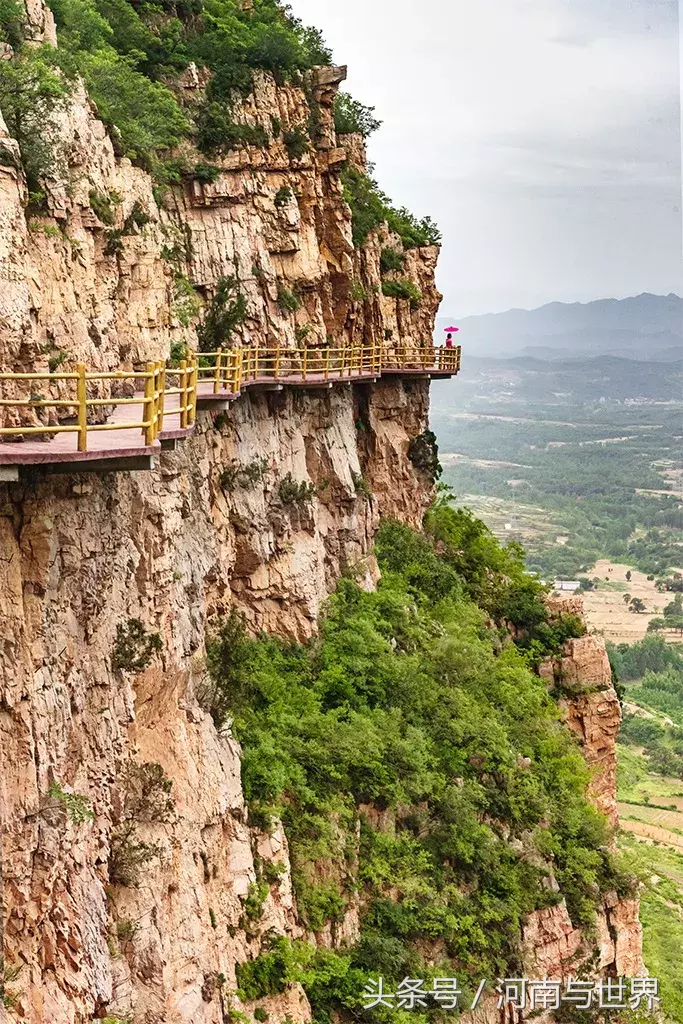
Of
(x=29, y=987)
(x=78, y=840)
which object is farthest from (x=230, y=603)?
(x=29, y=987)

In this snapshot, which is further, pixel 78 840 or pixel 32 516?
pixel 78 840

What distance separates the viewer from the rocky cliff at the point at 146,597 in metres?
11.6

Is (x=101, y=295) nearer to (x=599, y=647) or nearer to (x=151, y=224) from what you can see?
(x=151, y=224)

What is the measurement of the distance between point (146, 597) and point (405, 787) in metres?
10.8

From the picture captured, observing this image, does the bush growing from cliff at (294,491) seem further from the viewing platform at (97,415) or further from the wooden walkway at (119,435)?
the wooden walkway at (119,435)

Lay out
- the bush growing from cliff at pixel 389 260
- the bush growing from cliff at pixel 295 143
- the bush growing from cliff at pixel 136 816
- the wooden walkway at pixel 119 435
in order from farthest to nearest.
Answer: the bush growing from cliff at pixel 389 260 → the bush growing from cliff at pixel 295 143 → the bush growing from cliff at pixel 136 816 → the wooden walkway at pixel 119 435

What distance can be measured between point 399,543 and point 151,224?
58.6ft

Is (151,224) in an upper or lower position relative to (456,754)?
upper

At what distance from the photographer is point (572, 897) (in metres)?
26.3

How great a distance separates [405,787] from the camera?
76.1 ft

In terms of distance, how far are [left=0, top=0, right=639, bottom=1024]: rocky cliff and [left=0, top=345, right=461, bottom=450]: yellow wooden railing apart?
1.96ft

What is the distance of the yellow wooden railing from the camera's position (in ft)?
34.3

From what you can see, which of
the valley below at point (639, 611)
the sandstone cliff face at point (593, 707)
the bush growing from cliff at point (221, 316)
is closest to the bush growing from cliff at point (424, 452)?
the sandstone cliff face at point (593, 707)

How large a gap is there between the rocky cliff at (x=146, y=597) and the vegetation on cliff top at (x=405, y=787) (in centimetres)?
92
